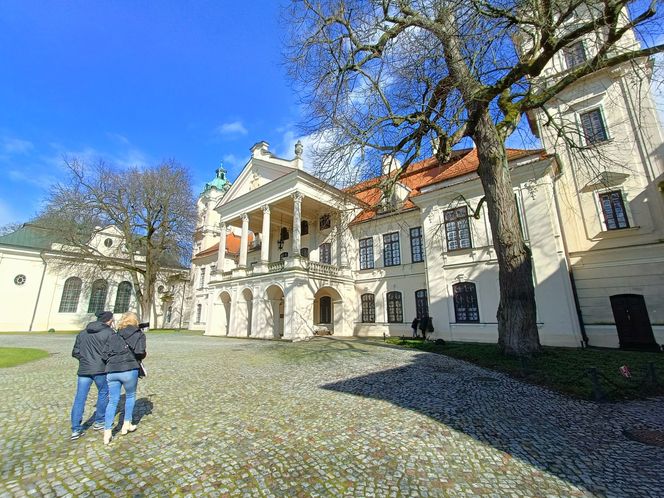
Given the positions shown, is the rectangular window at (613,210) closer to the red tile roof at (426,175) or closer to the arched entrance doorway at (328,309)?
the red tile roof at (426,175)

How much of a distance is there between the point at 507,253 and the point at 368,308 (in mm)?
12336

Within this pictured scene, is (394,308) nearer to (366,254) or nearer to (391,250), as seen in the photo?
(391,250)

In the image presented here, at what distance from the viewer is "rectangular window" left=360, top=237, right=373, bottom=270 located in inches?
810

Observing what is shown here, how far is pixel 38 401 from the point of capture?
5312mm

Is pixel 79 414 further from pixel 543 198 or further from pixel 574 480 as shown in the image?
pixel 543 198

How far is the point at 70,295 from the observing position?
29688mm

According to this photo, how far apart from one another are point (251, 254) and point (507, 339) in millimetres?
22900

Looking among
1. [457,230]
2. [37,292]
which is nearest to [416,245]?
[457,230]

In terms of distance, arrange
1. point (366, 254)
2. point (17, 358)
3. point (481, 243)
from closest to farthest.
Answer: point (17, 358) < point (481, 243) < point (366, 254)

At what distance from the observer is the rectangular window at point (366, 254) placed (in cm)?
2056

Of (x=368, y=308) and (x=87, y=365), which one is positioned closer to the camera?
(x=87, y=365)

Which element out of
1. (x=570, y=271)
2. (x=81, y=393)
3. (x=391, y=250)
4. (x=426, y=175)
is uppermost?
(x=426, y=175)

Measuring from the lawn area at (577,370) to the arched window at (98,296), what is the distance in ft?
112

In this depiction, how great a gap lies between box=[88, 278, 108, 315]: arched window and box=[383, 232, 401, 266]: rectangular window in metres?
28.0
